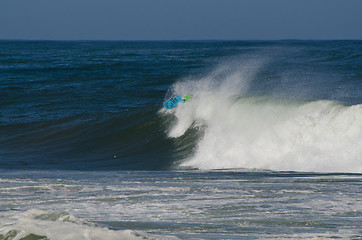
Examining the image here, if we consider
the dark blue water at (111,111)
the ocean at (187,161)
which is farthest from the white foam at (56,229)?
the dark blue water at (111,111)

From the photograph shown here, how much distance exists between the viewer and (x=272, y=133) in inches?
479

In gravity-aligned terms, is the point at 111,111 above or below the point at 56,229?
below

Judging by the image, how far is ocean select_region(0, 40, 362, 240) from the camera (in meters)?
5.57

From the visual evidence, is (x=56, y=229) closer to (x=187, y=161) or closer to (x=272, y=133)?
(x=187, y=161)

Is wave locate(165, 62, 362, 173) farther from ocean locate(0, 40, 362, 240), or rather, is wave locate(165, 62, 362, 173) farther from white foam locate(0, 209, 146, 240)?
white foam locate(0, 209, 146, 240)

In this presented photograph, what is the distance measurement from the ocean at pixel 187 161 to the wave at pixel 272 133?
3 centimetres

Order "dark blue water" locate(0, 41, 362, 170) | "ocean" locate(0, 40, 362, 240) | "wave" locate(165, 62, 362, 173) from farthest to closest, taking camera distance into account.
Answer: "dark blue water" locate(0, 41, 362, 170) → "wave" locate(165, 62, 362, 173) → "ocean" locate(0, 40, 362, 240)

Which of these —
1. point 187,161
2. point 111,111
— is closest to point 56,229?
point 187,161

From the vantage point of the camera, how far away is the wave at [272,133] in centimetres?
1078

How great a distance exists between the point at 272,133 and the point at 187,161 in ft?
5.97

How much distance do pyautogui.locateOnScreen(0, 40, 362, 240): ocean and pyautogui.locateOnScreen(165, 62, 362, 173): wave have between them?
0.09 feet

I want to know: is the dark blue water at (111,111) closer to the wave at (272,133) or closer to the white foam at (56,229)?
the wave at (272,133)

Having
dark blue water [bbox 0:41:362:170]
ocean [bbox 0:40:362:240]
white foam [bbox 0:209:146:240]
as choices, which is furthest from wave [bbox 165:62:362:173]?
white foam [bbox 0:209:146:240]

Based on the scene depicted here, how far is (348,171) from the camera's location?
9812mm
